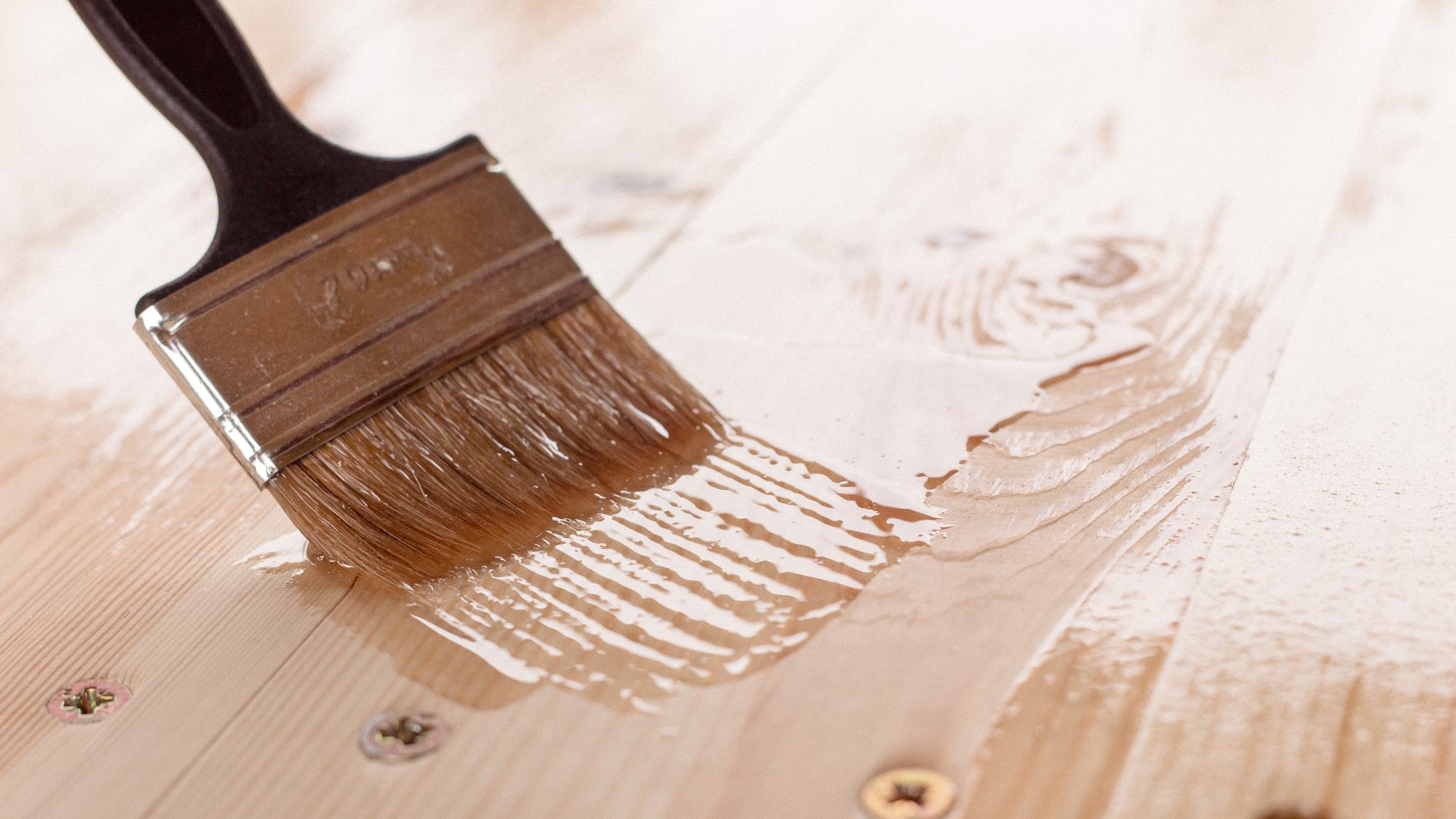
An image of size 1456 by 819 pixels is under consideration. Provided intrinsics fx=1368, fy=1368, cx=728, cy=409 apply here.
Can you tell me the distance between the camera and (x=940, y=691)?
0.72 metres

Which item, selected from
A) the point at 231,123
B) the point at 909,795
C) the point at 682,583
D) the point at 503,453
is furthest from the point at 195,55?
the point at 909,795

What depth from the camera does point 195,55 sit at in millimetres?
979

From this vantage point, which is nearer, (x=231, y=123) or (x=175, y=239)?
(x=231, y=123)

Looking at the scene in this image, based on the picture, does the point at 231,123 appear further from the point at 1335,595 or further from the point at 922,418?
the point at 1335,595

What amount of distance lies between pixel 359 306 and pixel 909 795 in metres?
0.52

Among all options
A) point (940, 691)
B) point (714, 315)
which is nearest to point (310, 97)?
point (714, 315)

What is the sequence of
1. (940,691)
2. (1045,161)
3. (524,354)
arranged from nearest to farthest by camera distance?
(940,691)
(524,354)
(1045,161)

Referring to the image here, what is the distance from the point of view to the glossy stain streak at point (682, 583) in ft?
2.56

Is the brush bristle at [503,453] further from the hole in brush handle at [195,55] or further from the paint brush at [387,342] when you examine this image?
the hole in brush handle at [195,55]

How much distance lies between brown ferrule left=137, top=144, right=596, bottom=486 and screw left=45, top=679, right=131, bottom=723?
0.51ft

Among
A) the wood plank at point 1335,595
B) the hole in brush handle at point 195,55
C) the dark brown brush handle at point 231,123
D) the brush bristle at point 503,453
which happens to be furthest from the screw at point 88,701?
the wood plank at point 1335,595

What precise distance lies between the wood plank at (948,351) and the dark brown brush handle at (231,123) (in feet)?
0.94

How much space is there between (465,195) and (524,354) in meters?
0.13

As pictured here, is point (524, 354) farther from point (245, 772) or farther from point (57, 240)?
point (57, 240)
